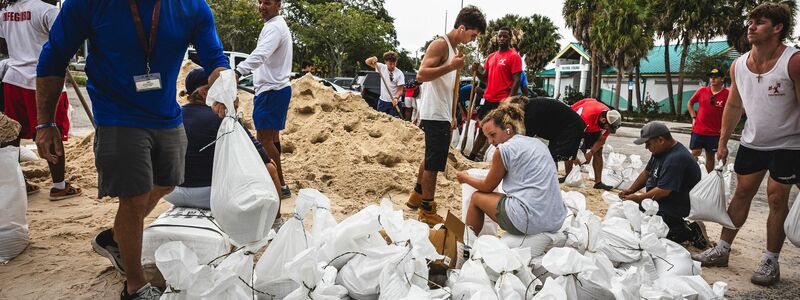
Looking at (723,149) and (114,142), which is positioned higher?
(114,142)

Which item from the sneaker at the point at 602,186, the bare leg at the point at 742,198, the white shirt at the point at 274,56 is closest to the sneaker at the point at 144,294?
the white shirt at the point at 274,56

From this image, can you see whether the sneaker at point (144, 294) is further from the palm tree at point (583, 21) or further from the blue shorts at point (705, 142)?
the palm tree at point (583, 21)

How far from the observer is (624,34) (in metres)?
24.5

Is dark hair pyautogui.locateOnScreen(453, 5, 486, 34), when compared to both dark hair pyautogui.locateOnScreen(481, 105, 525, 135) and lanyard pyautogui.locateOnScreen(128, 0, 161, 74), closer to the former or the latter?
dark hair pyautogui.locateOnScreen(481, 105, 525, 135)

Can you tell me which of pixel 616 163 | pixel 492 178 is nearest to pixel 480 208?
pixel 492 178

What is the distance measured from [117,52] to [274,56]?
6.41 ft

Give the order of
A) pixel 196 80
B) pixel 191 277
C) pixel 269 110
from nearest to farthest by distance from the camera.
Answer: pixel 191 277, pixel 196 80, pixel 269 110

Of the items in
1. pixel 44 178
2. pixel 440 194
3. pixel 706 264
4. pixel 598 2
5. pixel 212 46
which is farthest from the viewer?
pixel 598 2

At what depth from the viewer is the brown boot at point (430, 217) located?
351cm

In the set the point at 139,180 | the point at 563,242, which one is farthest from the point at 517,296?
the point at 139,180

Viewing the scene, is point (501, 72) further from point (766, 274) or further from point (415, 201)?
point (766, 274)

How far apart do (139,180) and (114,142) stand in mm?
175

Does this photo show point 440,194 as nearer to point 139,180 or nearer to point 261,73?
point 261,73

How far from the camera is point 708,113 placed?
588 cm
